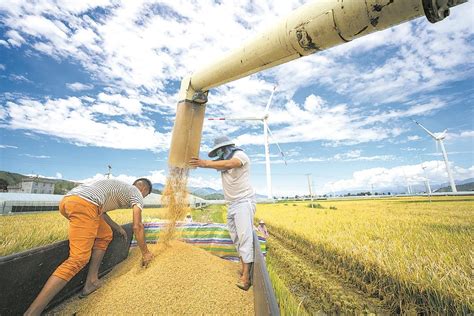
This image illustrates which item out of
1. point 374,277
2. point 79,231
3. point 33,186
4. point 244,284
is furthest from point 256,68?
point 33,186

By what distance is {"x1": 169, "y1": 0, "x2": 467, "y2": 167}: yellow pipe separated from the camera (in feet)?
2.88

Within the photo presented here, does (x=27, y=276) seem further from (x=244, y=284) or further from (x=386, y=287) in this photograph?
(x=386, y=287)

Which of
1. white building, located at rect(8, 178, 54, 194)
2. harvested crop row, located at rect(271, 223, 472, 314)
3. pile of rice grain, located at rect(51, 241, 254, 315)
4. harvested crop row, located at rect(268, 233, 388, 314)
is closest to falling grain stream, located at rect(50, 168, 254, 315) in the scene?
pile of rice grain, located at rect(51, 241, 254, 315)

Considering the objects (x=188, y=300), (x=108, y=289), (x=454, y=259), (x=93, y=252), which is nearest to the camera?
(x=188, y=300)

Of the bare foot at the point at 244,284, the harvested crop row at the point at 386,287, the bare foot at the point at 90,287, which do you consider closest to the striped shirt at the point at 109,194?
the bare foot at the point at 90,287

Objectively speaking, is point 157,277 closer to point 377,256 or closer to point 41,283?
point 41,283

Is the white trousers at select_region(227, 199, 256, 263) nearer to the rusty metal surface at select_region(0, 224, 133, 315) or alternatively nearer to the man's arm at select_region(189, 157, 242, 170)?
the man's arm at select_region(189, 157, 242, 170)

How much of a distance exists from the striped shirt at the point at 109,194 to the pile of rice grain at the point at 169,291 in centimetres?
68

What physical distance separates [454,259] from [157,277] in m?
3.89

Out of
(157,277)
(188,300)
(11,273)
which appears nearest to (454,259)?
(188,300)

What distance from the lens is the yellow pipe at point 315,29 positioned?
88 cm

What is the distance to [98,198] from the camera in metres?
2.39

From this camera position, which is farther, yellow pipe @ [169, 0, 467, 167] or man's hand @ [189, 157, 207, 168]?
man's hand @ [189, 157, 207, 168]

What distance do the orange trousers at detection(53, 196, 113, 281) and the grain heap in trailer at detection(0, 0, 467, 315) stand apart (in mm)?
122
